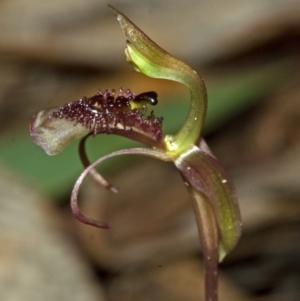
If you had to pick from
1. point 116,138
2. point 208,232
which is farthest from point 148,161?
point 208,232

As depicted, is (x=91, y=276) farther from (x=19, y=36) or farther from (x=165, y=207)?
(x=19, y=36)

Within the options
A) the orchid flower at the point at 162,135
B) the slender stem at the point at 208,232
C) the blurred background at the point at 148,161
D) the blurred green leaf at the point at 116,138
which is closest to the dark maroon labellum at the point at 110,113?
the orchid flower at the point at 162,135

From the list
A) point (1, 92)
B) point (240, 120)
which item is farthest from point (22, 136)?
point (240, 120)

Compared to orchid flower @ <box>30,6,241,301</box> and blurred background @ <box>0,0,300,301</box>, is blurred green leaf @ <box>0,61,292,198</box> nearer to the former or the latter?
blurred background @ <box>0,0,300,301</box>

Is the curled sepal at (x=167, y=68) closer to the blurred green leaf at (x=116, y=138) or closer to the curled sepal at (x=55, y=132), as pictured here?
the curled sepal at (x=55, y=132)

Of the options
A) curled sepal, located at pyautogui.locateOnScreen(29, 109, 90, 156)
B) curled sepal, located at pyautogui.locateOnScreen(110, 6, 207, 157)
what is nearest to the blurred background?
curled sepal, located at pyautogui.locateOnScreen(29, 109, 90, 156)

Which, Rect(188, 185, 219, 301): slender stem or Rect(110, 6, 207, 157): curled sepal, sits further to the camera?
Rect(188, 185, 219, 301): slender stem

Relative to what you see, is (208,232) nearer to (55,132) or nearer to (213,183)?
(213,183)
